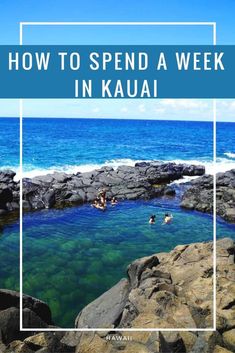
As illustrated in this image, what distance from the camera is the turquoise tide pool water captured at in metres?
20.5

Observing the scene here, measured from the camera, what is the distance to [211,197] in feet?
121

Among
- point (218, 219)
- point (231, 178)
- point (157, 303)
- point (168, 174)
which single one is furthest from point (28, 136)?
point (157, 303)

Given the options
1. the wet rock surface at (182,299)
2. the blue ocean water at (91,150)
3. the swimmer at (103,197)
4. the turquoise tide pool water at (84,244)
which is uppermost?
the blue ocean water at (91,150)

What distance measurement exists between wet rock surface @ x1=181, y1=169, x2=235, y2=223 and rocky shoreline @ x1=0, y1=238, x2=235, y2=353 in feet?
48.9

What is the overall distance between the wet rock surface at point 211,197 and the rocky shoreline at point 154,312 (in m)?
14.9

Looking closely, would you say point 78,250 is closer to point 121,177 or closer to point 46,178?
point 46,178

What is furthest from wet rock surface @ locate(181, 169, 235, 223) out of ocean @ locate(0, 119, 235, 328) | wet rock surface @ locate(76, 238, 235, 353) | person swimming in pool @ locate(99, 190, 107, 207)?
wet rock surface @ locate(76, 238, 235, 353)

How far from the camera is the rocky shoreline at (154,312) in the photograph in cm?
1067

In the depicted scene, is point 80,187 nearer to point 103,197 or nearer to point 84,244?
point 103,197

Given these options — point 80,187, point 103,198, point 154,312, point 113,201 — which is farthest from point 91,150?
point 154,312

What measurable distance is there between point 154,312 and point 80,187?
91.6 ft

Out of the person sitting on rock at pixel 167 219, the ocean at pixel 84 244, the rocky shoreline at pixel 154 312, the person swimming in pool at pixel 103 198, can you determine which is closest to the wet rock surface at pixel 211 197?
the ocean at pixel 84 244

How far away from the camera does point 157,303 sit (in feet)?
42.7

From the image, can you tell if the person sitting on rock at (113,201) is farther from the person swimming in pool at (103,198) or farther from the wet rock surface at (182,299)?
the wet rock surface at (182,299)
